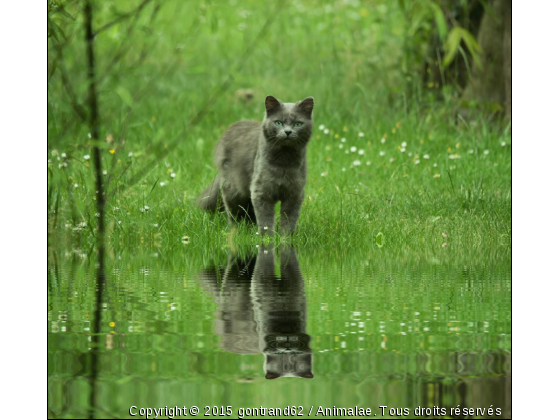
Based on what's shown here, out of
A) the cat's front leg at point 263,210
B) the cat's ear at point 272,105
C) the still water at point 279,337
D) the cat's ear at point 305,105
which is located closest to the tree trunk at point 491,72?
the cat's ear at point 305,105

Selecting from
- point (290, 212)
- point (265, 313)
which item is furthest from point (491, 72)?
point (265, 313)

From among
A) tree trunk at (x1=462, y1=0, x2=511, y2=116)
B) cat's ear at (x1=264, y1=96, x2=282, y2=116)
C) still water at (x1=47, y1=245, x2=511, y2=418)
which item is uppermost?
tree trunk at (x1=462, y1=0, x2=511, y2=116)

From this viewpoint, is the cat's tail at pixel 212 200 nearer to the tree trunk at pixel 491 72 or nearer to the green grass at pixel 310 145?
the green grass at pixel 310 145

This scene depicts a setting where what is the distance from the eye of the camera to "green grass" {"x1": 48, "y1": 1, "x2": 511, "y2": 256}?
411 centimetres

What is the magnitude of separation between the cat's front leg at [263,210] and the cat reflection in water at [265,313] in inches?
53.6

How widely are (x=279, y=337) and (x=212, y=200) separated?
3387mm

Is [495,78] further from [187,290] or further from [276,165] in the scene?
[187,290]

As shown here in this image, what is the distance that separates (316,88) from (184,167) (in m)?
3.17

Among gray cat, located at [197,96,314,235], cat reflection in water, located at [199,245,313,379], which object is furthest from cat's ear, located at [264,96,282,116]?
cat reflection in water, located at [199,245,313,379]

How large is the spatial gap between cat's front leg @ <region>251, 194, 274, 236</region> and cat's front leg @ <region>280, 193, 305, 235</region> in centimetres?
11

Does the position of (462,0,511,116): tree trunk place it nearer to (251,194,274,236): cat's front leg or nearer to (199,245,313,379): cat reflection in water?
(251,194,274,236): cat's front leg

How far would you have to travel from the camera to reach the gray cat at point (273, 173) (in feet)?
17.9

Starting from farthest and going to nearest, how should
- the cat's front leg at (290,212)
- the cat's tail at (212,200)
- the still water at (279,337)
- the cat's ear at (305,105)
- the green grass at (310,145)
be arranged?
the cat's tail at (212,200) → the cat's ear at (305,105) → the cat's front leg at (290,212) → the green grass at (310,145) → the still water at (279,337)

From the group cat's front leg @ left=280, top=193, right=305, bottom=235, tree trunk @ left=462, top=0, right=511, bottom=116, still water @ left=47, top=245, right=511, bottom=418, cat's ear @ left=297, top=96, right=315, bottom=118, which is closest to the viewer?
still water @ left=47, top=245, right=511, bottom=418
